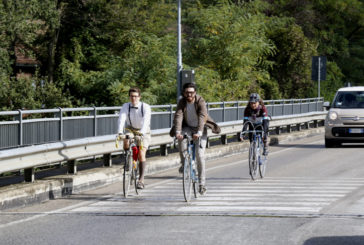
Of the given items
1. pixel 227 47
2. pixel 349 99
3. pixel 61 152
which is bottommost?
pixel 61 152

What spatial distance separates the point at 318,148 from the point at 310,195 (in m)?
12.5

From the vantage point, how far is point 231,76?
39438 mm

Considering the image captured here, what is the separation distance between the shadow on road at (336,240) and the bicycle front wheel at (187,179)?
3520 millimetres

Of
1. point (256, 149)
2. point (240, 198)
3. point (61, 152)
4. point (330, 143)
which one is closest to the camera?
point (240, 198)

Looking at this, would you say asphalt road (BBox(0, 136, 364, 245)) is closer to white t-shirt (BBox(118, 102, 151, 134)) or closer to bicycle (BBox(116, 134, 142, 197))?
bicycle (BBox(116, 134, 142, 197))

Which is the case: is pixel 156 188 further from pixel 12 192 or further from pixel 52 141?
pixel 12 192

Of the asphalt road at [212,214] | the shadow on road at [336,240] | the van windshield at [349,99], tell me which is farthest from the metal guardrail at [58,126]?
the van windshield at [349,99]

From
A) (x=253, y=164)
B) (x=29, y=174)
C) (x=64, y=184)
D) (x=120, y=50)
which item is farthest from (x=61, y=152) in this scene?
(x=120, y=50)

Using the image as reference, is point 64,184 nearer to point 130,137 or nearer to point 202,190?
point 130,137

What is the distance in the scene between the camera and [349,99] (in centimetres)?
2553

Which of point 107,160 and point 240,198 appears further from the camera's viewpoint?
point 107,160

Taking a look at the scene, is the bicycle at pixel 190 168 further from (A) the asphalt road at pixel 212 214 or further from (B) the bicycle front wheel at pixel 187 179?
(A) the asphalt road at pixel 212 214

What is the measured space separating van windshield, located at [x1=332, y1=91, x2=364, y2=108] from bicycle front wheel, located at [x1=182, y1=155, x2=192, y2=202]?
13.9 meters

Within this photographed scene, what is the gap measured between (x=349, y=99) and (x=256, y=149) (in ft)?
34.4
